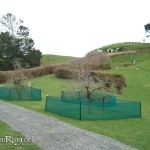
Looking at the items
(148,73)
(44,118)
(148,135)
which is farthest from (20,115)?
(148,73)

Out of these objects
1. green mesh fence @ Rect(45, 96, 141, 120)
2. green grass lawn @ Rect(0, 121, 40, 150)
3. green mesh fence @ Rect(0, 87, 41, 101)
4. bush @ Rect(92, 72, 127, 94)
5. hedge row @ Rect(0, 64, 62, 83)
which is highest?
hedge row @ Rect(0, 64, 62, 83)

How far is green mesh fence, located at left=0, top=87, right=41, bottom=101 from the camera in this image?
126ft

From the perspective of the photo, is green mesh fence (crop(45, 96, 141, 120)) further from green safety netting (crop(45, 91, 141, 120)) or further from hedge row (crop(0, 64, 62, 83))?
hedge row (crop(0, 64, 62, 83))

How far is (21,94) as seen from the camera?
39.8 m

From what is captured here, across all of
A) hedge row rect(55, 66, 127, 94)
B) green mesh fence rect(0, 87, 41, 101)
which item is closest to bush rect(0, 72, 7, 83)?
hedge row rect(55, 66, 127, 94)

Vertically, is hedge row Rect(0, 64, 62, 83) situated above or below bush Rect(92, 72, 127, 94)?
above

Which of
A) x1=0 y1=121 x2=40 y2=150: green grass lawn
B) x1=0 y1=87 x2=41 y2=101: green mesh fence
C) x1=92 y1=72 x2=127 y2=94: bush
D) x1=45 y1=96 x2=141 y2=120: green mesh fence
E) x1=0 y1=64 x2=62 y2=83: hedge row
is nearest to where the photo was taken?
x1=0 y1=121 x2=40 y2=150: green grass lawn

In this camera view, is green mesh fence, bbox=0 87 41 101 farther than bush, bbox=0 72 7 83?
No

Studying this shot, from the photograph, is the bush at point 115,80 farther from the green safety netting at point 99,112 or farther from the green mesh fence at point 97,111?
the green mesh fence at point 97,111

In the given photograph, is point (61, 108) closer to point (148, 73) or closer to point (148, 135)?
point (148, 135)

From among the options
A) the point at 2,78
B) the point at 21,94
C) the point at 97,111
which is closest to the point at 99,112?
the point at 97,111

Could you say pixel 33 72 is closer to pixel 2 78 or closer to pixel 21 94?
pixel 2 78

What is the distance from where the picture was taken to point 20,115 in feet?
84.1

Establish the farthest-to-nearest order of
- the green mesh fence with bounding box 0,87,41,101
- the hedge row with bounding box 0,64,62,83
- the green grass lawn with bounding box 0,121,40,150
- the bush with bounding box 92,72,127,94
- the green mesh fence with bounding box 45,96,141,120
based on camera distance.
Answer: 1. the hedge row with bounding box 0,64,62,83
2. the bush with bounding box 92,72,127,94
3. the green mesh fence with bounding box 0,87,41,101
4. the green mesh fence with bounding box 45,96,141,120
5. the green grass lawn with bounding box 0,121,40,150
